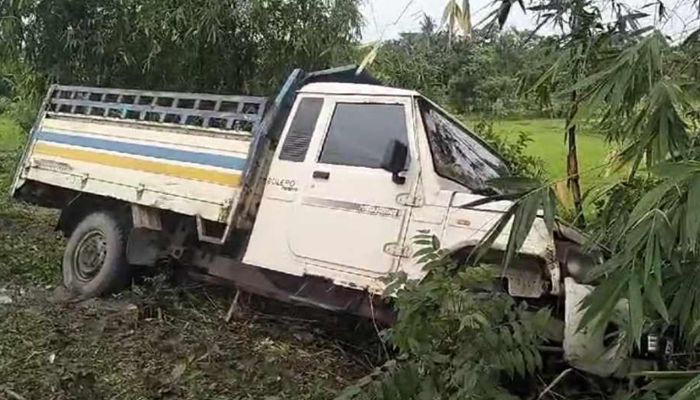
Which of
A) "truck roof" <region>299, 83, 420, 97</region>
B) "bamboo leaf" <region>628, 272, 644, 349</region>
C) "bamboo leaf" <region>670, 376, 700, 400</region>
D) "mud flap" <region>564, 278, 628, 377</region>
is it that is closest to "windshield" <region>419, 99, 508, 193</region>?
"truck roof" <region>299, 83, 420, 97</region>

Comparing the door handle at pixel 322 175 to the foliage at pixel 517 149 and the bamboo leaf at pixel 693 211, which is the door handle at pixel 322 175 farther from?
the bamboo leaf at pixel 693 211

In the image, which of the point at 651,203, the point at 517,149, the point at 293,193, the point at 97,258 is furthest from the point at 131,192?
the point at 651,203

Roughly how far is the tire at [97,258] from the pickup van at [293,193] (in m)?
0.01

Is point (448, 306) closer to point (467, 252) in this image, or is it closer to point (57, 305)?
point (467, 252)

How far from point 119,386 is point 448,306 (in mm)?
2212

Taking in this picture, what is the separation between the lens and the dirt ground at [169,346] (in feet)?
15.7

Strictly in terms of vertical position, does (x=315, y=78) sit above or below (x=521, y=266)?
above

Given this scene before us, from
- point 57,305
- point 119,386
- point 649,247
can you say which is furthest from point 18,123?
point 649,247

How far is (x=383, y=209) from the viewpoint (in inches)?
201

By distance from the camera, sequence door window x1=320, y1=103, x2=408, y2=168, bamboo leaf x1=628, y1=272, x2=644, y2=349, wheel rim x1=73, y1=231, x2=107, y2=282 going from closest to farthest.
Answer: bamboo leaf x1=628, y1=272, x2=644, y2=349
door window x1=320, y1=103, x2=408, y2=168
wheel rim x1=73, y1=231, x2=107, y2=282

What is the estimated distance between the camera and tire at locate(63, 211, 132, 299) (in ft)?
21.0

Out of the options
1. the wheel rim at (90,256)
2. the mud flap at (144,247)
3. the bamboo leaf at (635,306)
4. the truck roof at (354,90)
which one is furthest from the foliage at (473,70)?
the wheel rim at (90,256)

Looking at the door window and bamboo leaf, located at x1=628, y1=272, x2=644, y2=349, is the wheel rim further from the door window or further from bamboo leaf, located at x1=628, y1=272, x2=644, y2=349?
bamboo leaf, located at x1=628, y1=272, x2=644, y2=349

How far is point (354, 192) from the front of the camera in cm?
524
